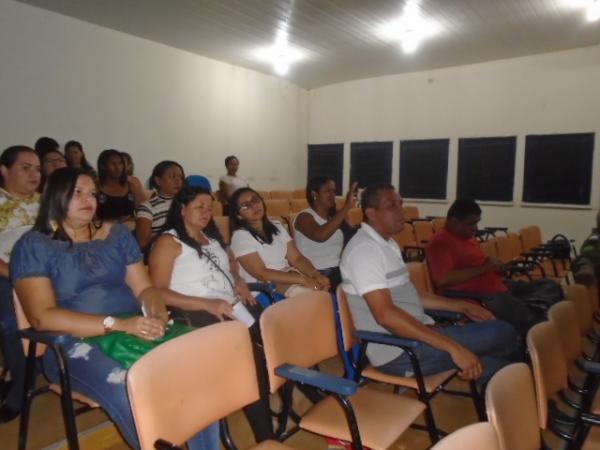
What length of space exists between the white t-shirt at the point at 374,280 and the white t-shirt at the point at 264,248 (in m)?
0.88

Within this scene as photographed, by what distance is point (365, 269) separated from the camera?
1967 mm

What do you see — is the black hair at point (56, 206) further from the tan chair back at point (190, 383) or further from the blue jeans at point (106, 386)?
the tan chair back at point (190, 383)

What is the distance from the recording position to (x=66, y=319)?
5.23 feet

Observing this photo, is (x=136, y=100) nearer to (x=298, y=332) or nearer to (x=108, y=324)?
(x=108, y=324)

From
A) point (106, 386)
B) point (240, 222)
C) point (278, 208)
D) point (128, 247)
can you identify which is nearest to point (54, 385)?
point (106, 386)

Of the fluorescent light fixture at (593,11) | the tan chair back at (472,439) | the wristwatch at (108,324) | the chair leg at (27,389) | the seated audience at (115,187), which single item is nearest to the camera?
the tan chair back at (472,439)

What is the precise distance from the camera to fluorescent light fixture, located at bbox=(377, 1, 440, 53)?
17.4 feet

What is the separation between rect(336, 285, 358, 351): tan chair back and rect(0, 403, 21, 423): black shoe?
5.28ft

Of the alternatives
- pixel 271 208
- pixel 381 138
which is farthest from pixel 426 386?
pixel 381 138

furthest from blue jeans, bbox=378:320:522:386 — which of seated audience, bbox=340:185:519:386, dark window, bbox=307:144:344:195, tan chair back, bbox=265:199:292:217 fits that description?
dark window, bbox=307:144:344:195

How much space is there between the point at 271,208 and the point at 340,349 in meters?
4.56

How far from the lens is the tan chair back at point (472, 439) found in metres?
0.95

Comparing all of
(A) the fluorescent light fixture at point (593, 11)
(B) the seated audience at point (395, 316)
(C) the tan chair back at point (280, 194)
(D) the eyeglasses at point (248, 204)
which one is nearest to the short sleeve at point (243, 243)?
(D) the eyeglasses at point (248, 204)

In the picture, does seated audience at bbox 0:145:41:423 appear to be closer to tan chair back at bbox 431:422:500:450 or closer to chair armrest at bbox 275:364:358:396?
chair armrest at bbox 275:364:358:396
